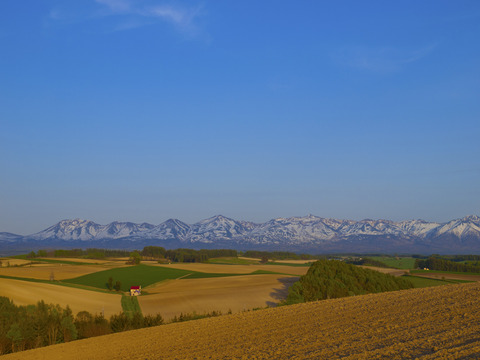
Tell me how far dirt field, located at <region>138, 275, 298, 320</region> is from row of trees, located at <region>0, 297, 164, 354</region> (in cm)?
1141

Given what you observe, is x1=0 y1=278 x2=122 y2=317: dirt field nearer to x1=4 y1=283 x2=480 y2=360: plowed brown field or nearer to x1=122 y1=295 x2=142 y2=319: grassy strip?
x1=122 y1=295 x2=142 y2=319: grassy strip

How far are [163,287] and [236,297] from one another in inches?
963

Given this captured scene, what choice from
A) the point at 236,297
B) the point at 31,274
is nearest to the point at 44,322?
the point at 236,297

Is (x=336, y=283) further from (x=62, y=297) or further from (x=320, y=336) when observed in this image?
(x=320, y=336)

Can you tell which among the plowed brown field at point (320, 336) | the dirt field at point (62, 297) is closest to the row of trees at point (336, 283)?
the plowed brown field at point (320, 336)

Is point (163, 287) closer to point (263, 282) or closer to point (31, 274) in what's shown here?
point (263, 282)

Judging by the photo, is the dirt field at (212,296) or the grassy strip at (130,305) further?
the dirt field at (212,296)

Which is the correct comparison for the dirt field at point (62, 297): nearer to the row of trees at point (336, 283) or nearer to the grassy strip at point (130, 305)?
the grassy strip at point (130, 305)

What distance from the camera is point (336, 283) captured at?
55719 millimetres

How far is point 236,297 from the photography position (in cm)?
6166

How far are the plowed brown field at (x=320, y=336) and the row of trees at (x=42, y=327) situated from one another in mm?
2410

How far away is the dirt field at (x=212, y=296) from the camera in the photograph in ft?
172

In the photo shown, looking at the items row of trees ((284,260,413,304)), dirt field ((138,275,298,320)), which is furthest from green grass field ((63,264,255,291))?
row of trees ((284,260,413,304))

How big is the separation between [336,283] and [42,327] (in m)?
35.4
